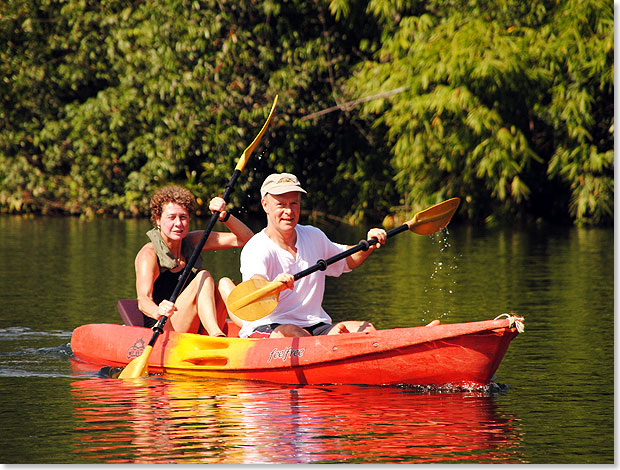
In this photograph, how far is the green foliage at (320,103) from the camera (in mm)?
18172

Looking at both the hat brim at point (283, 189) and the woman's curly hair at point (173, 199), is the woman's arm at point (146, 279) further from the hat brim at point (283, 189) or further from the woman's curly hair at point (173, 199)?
the hat brim at point (283, 189)

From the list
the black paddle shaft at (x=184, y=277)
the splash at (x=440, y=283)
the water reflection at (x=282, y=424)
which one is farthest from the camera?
the splash at (x=440, y=283)

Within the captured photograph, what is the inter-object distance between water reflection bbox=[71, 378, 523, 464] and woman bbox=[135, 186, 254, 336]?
602 millimetres

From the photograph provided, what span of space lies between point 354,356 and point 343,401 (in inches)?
13.2

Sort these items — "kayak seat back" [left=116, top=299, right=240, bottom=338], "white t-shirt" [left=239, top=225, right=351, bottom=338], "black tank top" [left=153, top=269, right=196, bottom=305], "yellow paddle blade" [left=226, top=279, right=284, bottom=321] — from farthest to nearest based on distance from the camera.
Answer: "kayak seat back" [left=116, top=299, right=240, bottom=338] < "black tank top" [left=153, top=269, right=196, bottom=305] < "white t-shirt" [left=239, top=225, right=351, bottom=338] < "yellow paddle blade" [left=226, top=279, right=284, bottom=321]

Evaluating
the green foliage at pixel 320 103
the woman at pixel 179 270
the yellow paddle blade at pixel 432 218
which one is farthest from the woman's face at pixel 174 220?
the green foliage at pixel 320 103

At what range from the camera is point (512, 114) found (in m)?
19.1

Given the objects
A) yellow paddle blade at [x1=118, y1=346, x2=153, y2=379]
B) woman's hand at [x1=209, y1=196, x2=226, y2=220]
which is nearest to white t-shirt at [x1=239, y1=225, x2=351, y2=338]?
woman's hand at [x1=209, y1=196, x2=226, y2=220]

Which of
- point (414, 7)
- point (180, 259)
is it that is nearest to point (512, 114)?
point (414, 7)

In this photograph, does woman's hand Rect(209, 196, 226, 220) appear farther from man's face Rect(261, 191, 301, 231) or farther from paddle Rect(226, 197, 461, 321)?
paddle Rect(226, 197, 461, 321)

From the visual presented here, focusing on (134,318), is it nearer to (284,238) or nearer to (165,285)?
(165,285)

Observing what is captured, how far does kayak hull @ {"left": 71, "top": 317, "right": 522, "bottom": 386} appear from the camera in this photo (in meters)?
6.15

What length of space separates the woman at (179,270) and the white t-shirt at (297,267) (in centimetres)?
50

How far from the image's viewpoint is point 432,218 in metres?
7.59
